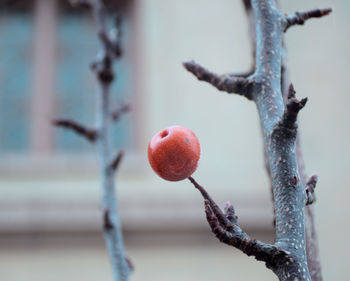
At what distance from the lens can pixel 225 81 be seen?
78cm

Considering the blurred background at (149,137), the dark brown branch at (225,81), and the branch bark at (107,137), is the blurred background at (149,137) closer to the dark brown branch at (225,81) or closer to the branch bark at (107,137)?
the branch bark at (107,137)

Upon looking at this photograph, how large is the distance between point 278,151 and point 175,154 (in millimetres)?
191

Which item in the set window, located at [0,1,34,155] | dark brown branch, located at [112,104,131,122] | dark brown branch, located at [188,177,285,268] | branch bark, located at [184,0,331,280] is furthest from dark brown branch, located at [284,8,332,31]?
window, located at [0,1,34,155]

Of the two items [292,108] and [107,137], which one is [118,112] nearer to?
[107,137]

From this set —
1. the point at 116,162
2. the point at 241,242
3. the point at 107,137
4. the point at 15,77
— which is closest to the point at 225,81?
the point at 241,242

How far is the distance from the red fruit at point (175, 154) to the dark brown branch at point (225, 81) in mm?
93

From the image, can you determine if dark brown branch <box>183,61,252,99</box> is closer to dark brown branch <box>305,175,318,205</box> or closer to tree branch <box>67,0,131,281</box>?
dark brown branch <box>305,175,318,205</box>

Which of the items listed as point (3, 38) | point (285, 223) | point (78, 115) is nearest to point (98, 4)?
point (285, 223)

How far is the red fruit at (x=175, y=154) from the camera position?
2.61 feet

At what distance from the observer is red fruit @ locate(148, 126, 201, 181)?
80 cm

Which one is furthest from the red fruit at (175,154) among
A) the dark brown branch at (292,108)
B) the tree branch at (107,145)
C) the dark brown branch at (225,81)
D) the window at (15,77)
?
the window at (15,77)

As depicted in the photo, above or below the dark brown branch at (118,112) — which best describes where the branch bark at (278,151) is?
below

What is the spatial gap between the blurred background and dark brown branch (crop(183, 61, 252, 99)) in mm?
2651

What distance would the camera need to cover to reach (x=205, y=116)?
379cm
